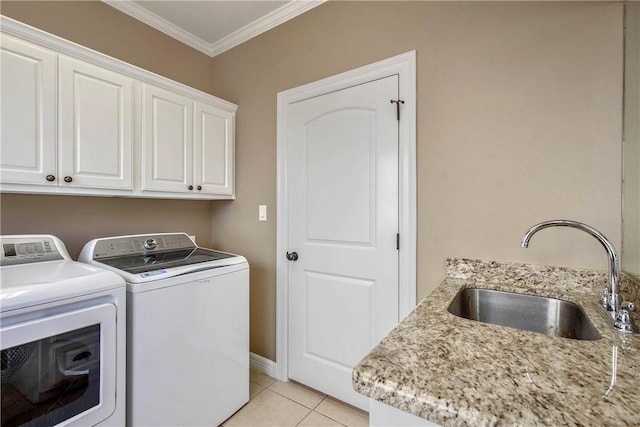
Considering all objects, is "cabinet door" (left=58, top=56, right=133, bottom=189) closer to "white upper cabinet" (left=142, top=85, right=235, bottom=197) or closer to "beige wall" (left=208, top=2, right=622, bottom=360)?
"white upper cabinet" (left=142, top=85, right=235, bottom=197)

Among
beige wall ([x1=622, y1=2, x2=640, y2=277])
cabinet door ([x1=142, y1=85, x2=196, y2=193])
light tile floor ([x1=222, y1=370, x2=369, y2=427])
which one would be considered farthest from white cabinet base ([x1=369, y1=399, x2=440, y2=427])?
cabinet door ([x1=142, y1=85, x2=196, y2=193])

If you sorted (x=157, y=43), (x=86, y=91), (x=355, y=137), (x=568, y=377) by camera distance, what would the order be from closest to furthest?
(x=568, y=377) → (x=86, y=91) → (x=355, y=137) → (x=157, y=43)

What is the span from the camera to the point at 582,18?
1.19 metres

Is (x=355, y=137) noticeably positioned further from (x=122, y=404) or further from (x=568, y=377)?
(x=122, y=404)

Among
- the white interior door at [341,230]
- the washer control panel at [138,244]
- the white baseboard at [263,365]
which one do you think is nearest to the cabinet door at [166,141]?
the washer control panel at [138,244]

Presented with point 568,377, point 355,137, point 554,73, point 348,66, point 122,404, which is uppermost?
point 348,66

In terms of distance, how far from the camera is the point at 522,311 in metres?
1.18

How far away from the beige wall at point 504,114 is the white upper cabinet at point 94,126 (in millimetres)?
1039

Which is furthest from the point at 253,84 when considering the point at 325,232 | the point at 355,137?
the point at 325,232

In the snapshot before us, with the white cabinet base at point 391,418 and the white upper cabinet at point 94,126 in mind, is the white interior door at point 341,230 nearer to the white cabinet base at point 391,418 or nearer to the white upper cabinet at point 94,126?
the white upper cabinet at point 94,126

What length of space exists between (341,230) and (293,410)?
117 cm

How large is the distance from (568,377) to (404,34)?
1.71 metres

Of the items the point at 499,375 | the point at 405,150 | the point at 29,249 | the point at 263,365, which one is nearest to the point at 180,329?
the point at 29,249

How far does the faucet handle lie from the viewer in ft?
2.64
